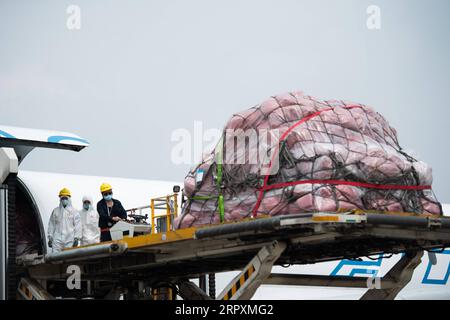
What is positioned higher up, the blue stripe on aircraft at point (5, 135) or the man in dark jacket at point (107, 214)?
the blue stripe on aircraft at point (5, 135)

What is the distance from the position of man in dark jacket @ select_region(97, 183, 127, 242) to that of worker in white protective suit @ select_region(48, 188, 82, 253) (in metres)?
0.50

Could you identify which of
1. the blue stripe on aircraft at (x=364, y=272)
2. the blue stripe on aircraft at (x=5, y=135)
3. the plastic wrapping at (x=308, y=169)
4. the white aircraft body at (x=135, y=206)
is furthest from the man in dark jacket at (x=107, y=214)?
the blue stripe on aircraft at (x=364, y=272)

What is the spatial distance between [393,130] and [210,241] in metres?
3.29

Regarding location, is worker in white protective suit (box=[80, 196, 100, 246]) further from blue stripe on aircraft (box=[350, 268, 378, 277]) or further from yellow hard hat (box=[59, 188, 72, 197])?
blue stripe on aircraft (box=[350, 268, 378, 277])

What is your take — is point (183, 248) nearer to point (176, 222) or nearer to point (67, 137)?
point (176, 222)

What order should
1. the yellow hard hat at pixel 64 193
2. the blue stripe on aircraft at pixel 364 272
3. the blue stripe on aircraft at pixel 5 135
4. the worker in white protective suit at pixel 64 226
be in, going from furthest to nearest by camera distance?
the blue stripe on aircraft at pixel 364 272, the yellow hard hat at pixel 64 193, the worker in white protective suit at pixel 64 226, the blue stripe on aircraft at pixel 5 135

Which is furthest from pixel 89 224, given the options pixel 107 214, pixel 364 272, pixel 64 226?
pixel 364 272

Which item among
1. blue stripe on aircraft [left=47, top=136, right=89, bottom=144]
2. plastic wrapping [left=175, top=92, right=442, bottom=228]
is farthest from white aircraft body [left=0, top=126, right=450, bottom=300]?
plastic wrapping [left=175, top=92, right=442, bottom=228]

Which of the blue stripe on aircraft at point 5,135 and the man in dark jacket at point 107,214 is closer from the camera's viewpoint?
the blue stripe on aircraft at point 5,135

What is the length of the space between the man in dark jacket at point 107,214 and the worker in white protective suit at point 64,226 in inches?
19.9

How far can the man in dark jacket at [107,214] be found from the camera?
14234mm

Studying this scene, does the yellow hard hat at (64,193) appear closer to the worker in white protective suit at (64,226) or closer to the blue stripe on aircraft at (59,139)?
the worker in white protective suit at (64,226)

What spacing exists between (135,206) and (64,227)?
10.2 feet

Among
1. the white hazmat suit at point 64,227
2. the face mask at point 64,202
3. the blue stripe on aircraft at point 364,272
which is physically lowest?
the blue stripe on aircraft at point 364,272
